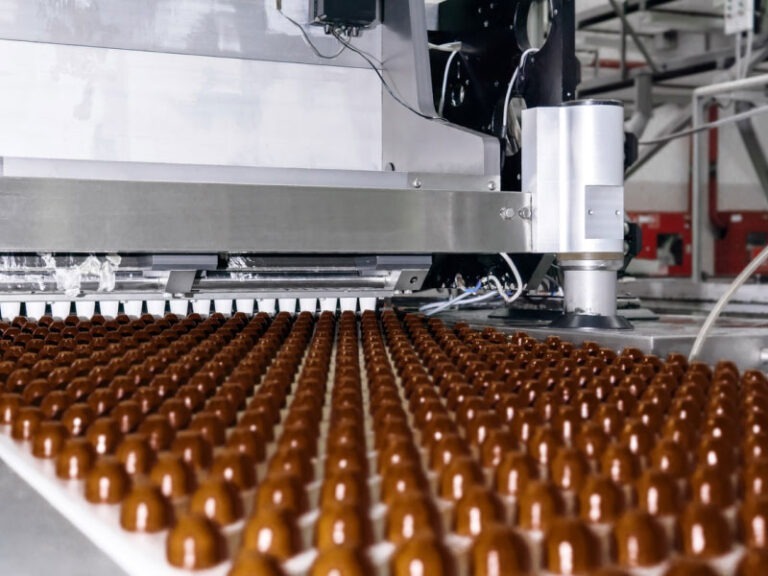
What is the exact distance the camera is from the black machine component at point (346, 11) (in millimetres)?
2240

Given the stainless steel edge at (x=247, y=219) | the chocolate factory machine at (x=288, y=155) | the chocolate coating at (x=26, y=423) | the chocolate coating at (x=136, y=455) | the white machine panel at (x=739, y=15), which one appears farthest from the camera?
the white machine panel at (x=739, y=15)

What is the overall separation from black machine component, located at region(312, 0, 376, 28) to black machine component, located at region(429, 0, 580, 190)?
0.30m

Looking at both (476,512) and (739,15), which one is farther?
(739,15)

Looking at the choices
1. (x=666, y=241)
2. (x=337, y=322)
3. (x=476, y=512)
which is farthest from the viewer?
(x=666, y=241)

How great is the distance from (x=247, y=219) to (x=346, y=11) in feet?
2.64

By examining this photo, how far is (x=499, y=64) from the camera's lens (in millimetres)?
2279

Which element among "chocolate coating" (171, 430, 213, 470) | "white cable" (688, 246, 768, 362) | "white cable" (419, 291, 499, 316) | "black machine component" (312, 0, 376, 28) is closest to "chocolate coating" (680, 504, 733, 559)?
"chocolate coating" (171, 430, 213, 470)

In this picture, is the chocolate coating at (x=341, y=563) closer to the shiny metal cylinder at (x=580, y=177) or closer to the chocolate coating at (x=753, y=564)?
the chocolate coating at (x=753, y=564)

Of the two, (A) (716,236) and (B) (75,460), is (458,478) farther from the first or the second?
(A) (716,236)

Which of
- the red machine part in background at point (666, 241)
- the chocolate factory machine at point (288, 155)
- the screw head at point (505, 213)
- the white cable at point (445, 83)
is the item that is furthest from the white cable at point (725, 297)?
the red machine part in background at point (666, 241)

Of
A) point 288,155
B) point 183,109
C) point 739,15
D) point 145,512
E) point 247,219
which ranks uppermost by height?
point 739,15

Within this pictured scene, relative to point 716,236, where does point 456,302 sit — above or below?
below

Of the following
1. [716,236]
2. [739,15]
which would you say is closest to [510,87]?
[739,15]

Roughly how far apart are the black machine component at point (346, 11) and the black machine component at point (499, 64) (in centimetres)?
30
